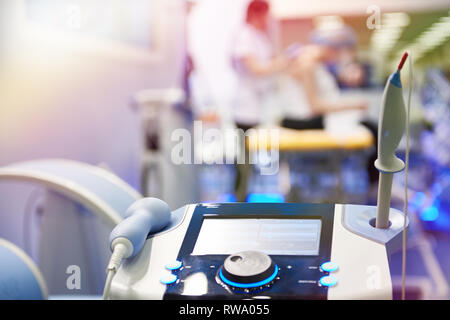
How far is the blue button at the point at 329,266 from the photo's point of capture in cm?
38

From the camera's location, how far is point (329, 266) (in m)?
0.38

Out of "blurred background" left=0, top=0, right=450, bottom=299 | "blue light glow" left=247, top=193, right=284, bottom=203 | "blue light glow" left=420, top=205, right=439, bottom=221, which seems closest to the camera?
"blue light glow" left=247, top=193, right=284, bottom=203

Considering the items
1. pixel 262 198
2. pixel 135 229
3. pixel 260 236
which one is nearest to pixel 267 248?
pixel 260 236

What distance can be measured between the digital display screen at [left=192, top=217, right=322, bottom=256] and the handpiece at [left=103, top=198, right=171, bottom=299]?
46 millimetres

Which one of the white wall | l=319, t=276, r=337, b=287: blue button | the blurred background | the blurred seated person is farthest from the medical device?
the blurred seated person

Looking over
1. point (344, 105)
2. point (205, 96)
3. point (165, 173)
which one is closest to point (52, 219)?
point (165, 173)

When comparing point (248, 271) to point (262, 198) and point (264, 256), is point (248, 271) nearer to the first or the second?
point (264, 256)

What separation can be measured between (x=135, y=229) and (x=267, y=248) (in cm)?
12

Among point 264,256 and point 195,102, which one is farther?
point 195,102

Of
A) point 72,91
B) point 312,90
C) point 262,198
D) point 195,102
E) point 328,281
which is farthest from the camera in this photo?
point 312,90

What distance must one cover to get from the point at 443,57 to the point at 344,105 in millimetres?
643

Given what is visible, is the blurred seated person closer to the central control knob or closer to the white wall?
the white wall

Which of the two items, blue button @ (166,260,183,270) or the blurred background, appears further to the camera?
the blurred background

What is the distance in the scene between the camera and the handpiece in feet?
1.28
